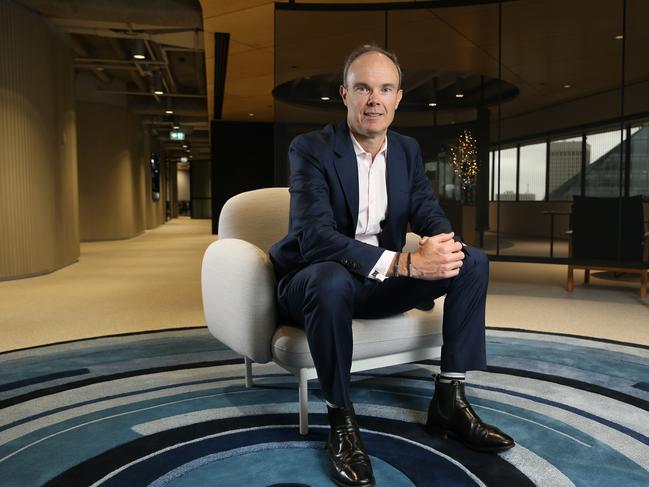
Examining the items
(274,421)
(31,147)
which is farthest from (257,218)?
(31,147)

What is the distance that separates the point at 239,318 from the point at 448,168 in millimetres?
3670

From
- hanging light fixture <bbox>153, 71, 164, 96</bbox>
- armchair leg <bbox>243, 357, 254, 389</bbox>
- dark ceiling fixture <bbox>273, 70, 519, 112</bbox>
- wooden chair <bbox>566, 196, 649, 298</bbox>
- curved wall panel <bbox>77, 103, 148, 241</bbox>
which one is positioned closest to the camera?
armchair leg <bbox>243, 357, 254, 389</bbox>

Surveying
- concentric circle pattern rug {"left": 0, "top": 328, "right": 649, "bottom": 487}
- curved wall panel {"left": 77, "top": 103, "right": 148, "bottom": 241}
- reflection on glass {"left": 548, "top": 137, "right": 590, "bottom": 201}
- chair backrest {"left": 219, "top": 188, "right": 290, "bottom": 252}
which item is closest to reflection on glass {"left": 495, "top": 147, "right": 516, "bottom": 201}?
reflection on glass {"left": 548, "top": 137, "right": 590, "bottom": 201}

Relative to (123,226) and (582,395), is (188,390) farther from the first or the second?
(123,226)

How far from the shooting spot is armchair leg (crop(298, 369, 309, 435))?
6.03 ft

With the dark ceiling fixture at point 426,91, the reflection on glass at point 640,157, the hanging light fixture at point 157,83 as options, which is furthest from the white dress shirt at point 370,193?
the hanging light fixture at point 157,83

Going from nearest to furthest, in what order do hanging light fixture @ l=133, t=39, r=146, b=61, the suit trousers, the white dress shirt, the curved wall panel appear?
the suit trousers < the white dress shirt < hanging light fixture @ l=133, t=39, r=146, b=61 < the curved wall panel

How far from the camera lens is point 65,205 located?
7742mm

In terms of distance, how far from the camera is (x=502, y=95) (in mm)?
4980

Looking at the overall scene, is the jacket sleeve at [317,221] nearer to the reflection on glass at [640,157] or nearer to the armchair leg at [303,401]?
the armchair leg at [303,401]

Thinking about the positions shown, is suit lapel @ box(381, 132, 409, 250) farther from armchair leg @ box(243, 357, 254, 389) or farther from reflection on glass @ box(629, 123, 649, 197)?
reflection on glass @ box(629, 123, 649, 197)

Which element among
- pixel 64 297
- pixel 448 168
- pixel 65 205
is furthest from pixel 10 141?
pixel 448 168

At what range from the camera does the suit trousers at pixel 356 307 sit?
1.67 m

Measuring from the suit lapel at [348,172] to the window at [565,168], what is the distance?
12.3 ft
